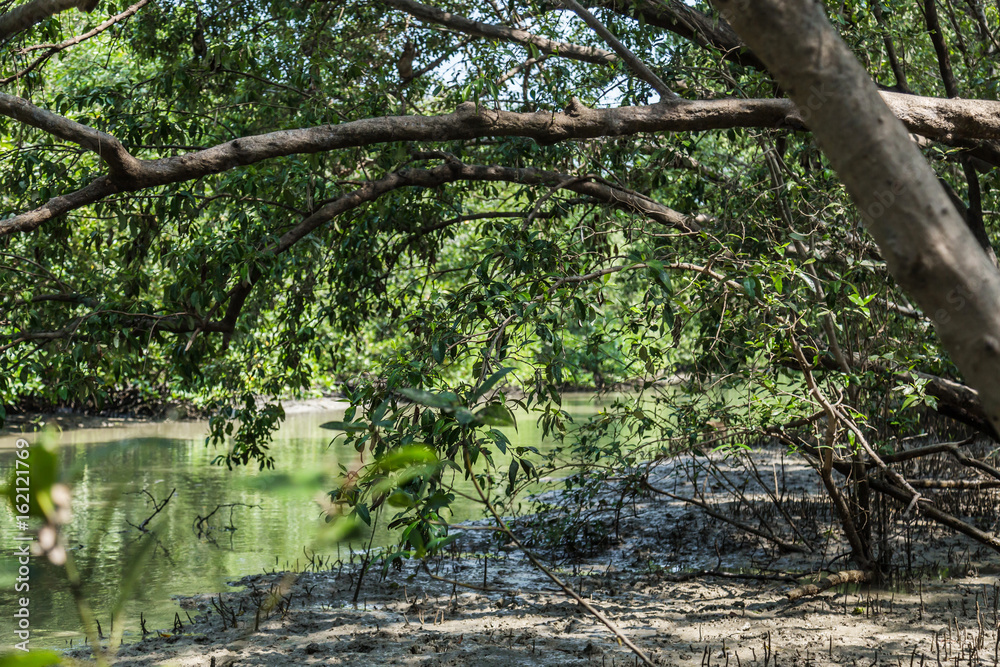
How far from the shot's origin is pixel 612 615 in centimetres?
529

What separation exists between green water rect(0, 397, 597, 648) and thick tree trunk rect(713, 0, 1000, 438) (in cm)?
90

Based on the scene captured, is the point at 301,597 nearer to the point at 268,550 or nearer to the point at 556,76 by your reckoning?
the point at 268,550

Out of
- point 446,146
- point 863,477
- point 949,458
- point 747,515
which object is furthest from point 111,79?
point 949,458

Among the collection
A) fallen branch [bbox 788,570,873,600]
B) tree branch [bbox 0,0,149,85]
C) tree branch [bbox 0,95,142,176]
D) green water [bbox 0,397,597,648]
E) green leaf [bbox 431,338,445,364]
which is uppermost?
tree branch [bbox 0,0,149,85]

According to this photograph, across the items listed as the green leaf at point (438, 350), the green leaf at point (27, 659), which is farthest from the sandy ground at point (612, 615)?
the green leaf at point (27, 659)

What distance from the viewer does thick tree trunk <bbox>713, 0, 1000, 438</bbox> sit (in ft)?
3.92

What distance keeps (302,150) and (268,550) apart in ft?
15.1

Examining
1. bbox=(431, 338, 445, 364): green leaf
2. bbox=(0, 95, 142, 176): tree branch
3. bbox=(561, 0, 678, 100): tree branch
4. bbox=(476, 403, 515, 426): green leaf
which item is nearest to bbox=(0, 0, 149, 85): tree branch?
bbox=(0, 95, 142, 176): tree branch

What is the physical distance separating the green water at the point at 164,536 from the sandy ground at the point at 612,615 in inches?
21.3

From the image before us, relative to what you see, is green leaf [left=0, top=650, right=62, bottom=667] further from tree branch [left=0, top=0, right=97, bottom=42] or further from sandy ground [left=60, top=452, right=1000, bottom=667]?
tree branch [left=0, top=0, right=97, bottom=42]

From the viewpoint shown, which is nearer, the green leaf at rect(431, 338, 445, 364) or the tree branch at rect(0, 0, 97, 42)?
the green leaf at rect(431, 338, 445, 364)

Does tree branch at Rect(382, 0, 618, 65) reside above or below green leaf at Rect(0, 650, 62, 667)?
above

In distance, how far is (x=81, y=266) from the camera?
23.1 ft

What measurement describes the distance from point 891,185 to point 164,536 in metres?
8.18
